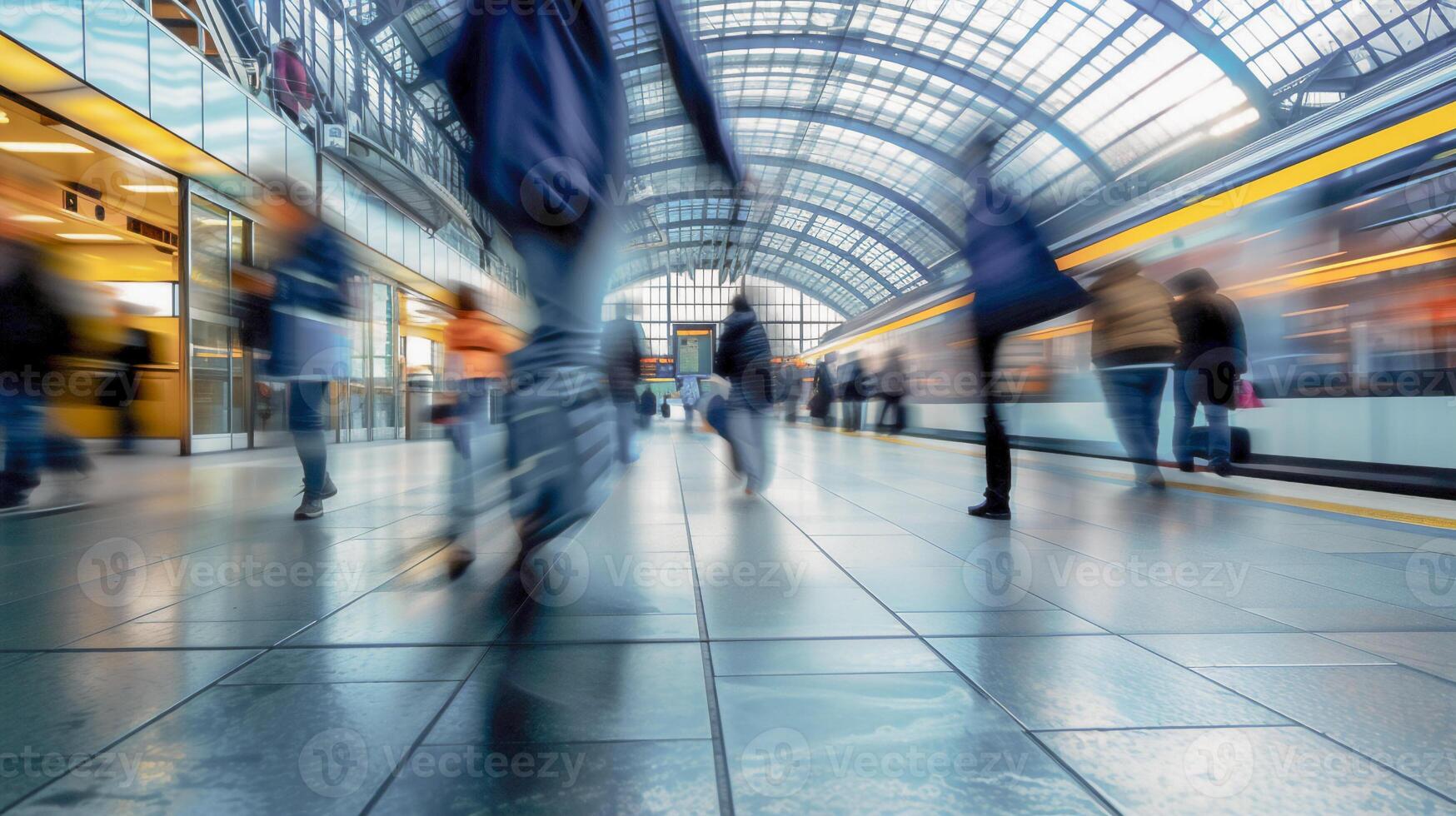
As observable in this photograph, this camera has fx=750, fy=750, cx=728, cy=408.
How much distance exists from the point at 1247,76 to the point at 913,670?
25.8m

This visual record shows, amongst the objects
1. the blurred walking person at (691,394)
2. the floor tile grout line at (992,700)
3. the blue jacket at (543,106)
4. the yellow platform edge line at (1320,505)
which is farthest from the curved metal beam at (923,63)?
the floor tile grout line at (992,700)

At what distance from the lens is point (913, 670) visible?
5.05 ft

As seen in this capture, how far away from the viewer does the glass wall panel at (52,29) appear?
19.8ft

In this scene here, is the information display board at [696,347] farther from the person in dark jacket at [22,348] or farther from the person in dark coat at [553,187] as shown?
the person in dark coat at [553,187]

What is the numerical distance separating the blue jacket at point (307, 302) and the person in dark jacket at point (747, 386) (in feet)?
7.79

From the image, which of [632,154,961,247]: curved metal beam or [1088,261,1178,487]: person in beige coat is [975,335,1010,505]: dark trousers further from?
[632,154,961,247]: curved metal beam

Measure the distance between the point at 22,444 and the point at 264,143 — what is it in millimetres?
7388

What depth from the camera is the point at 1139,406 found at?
514 cm

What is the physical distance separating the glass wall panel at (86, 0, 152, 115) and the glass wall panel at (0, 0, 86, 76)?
0.11m

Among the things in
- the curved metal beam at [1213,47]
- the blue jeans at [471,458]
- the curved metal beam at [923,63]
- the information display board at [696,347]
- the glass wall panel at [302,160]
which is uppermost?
the curved metal beam at [923,63]

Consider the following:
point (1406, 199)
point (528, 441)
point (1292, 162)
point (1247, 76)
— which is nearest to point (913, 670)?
point (528, 441)

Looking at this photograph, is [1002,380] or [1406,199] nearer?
[1002,380]

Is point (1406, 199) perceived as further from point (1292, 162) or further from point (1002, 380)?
point (1002, 380)

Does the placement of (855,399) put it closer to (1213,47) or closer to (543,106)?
(543,106)
